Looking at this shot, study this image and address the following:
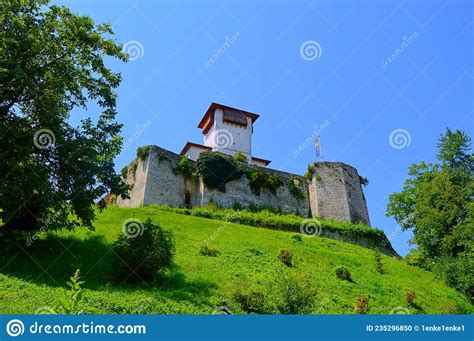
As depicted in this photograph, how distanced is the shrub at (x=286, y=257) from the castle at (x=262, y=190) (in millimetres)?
15559

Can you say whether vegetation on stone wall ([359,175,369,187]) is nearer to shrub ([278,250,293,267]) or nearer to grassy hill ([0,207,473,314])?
grassy hill ([0,207,473,314])

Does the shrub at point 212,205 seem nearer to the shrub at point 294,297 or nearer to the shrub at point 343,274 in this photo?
the shrub at point 343,274

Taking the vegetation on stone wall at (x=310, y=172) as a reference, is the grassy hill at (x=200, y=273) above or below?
below

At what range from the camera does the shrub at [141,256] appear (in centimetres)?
1744

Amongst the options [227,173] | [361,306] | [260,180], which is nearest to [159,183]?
[227,173]

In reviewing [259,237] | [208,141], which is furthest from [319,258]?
[208,141]

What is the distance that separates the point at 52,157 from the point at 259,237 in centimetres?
1316

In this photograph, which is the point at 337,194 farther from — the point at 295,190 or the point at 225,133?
the point at 225,133

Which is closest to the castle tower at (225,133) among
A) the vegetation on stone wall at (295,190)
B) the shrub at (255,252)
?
the vegetation on stone wall at (295,190)

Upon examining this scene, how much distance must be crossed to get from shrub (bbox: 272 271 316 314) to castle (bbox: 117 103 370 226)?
22.4 metres

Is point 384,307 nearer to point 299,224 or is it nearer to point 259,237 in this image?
point 259,237

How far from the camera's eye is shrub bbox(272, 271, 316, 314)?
49.1 ft

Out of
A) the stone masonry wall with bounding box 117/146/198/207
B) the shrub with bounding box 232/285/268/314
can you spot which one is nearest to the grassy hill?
the shrub with bounding box 232/285/268/314

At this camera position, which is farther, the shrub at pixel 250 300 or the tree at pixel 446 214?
the tree at pixel 446 214
